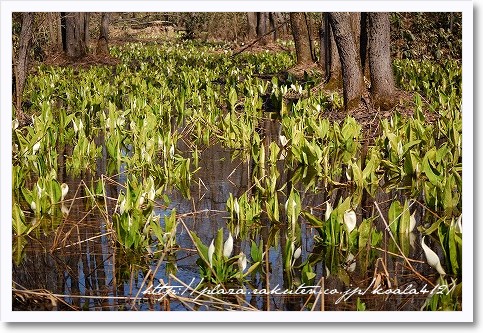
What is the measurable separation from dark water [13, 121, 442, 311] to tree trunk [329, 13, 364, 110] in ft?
10.7

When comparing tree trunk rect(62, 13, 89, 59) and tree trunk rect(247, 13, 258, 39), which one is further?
tree trunk rect(247, 13, 258, 39)

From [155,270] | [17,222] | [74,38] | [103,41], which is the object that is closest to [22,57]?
[17,222]

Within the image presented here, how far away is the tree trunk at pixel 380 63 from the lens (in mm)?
7812

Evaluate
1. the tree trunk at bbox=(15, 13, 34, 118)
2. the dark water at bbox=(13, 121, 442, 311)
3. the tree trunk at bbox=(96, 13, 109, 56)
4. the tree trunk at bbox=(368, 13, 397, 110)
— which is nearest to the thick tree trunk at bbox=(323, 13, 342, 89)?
the tree trunk at bbox=(368, 13, 397, 110)

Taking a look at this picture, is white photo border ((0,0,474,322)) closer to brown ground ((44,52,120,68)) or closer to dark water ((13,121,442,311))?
dark water ((13,121,442,311))

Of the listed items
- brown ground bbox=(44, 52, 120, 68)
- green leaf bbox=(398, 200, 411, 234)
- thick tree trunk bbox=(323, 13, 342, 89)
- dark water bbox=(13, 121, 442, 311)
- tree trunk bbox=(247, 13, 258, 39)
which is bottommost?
dark water bbox=(13, 121, 442, 311)

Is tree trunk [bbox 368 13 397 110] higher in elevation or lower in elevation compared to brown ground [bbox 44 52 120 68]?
lower

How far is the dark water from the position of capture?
3.34 m

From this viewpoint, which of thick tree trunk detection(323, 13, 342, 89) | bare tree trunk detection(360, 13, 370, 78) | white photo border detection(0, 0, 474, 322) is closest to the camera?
white photo border detection(0, 0, 474, 322)

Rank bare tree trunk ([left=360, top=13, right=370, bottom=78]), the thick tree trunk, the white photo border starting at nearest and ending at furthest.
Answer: the white photo border
bare tree trunk ([left=360, top=13, right=370, bottom=78])
the thick tree trunk

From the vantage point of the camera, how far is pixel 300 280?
3.53m

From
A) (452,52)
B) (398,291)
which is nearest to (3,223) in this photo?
(398,291)

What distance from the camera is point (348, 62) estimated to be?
7.87 meters
